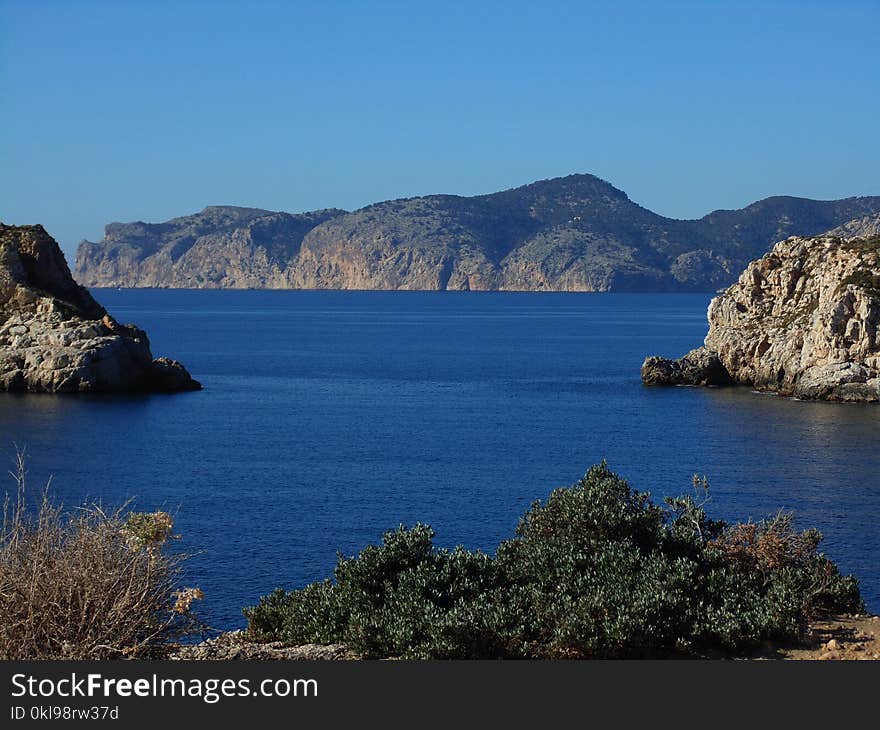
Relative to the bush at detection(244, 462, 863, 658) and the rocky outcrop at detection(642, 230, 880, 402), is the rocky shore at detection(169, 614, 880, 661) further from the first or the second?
the rocky outcrop at detection(642, 230, 880, 402)

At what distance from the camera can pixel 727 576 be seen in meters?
18.5

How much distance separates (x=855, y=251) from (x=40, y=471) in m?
58.7

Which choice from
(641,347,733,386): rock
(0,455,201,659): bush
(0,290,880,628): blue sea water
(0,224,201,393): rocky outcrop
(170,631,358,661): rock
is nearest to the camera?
(0,455,201,659): bush

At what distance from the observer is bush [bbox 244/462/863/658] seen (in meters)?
15.8

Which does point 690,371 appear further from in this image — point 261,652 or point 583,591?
point 261,652

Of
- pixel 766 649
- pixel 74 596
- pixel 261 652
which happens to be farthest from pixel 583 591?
pixel 74 596

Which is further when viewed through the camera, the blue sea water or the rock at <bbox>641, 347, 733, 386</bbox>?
the rock at <bbox>641, 347, 733, 386</bbox>

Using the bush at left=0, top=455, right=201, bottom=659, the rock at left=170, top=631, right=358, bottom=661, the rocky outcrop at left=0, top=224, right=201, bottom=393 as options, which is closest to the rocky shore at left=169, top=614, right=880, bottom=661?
the rock at left=170, top=631, right=358, bottom=661

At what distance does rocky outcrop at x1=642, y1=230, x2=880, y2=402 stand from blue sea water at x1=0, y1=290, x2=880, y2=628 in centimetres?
264

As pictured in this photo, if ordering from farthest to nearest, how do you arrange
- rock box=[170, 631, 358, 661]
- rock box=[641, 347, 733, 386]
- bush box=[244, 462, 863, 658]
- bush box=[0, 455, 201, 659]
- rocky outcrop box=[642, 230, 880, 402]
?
rock box=[641, 347, 733, 386], rocky outcrop box=[642, 230, 880, 402], bush box=[244, 462, 863, 658], rock box=[170, 631, 358, 661], bush box=[0, 455, 201, 659]

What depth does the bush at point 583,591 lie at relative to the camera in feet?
51.8

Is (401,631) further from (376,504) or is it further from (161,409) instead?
(161,409)

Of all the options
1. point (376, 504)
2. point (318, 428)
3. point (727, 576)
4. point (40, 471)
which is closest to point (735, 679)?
point (727, 576)

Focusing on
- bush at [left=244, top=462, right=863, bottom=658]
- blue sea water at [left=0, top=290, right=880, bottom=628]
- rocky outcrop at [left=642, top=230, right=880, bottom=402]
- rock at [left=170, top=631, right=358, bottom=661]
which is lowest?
blue sea water at [left=0, top=290, right=880, bottom=628]
